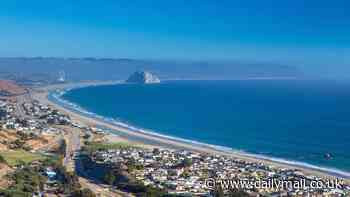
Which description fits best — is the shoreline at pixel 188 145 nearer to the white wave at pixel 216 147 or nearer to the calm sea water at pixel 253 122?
the white wave at pixel 216 147

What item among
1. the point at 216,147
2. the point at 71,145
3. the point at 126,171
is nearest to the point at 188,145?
the point at 216,147

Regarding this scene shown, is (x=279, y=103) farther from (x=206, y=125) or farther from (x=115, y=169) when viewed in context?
(x=115, y=169)

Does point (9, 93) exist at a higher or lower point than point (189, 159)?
higher

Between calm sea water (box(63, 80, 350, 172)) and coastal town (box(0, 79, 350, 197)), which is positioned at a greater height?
calm sea water (box(63, 80, 350, 172))

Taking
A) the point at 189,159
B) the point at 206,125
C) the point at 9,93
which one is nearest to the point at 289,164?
the point at 189,159

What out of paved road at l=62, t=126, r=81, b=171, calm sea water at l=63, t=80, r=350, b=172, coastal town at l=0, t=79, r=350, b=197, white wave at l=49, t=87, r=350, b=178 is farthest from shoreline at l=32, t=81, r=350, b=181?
paved road at l=62, t=126, r=81, b=171

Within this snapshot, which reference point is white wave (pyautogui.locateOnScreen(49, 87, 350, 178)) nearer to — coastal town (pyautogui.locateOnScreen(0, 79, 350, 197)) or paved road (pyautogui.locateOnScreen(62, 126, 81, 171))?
coastal town (pyautogui.locateOnScreen(0, 79, 350, 197))

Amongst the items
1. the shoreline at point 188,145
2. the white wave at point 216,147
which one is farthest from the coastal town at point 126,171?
the white wave at point 216,147

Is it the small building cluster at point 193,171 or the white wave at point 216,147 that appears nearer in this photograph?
the small building cluster at point 193,171
